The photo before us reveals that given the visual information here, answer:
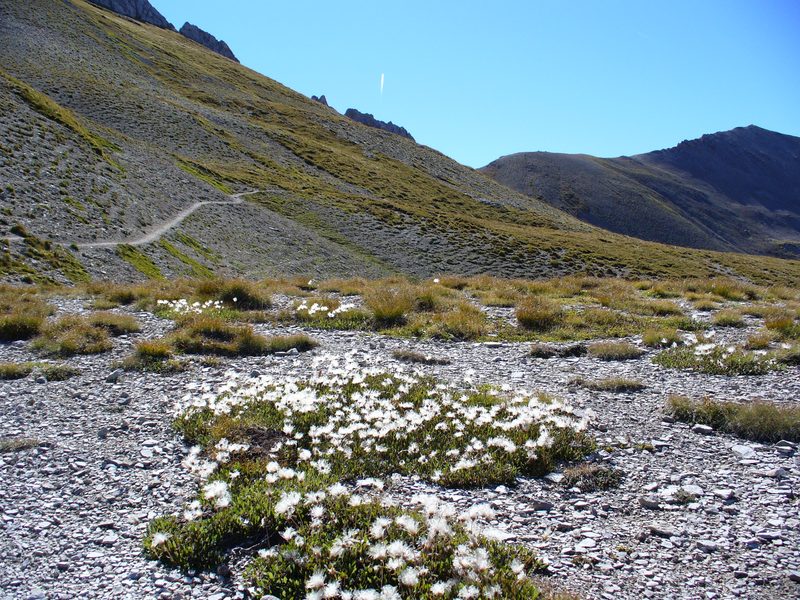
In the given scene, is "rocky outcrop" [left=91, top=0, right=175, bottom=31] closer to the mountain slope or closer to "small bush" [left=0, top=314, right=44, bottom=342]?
the mountain slope

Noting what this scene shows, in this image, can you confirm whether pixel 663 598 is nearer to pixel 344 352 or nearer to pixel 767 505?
pixel 767 505

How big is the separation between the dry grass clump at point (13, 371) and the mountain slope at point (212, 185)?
15.8 metres

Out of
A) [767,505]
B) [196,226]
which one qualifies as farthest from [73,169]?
[767,505]

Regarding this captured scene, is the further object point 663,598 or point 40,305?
point 40,305

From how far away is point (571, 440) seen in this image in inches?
313

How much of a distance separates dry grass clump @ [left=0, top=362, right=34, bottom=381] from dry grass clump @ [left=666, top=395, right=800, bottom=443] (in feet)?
39.8

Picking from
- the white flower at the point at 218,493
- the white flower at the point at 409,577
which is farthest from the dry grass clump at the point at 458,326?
the white flower at the point at 409,577

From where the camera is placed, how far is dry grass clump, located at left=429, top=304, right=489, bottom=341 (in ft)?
51.0

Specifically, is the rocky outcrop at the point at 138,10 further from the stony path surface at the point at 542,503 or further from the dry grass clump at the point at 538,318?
the stony path surface at the point at 542,503

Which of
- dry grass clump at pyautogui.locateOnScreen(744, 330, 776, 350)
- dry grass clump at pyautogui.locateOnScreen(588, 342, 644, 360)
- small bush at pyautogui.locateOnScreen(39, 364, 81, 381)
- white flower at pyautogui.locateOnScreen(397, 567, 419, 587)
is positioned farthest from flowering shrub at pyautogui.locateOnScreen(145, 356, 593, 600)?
dry grass clump at pyautogui.locateOnScreen(744, 330, 776, 350)

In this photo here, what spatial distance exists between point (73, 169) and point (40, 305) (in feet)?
94.9

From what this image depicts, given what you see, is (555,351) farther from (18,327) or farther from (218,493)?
(18,327)

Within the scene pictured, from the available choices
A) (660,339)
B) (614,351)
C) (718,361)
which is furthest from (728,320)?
(614,351)

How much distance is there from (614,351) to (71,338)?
12984mm
